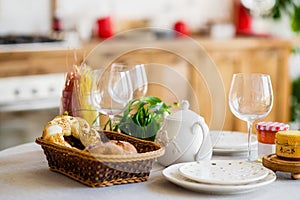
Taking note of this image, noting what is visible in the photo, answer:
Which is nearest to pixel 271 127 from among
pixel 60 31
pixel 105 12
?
pixel 60 31

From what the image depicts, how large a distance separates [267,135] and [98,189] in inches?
21.5

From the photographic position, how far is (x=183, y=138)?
5.19 feet

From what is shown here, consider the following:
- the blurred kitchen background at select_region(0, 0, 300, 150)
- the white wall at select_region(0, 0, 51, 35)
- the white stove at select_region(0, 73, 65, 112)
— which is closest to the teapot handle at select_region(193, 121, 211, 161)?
the blurred kitchen background at select_region(0, 0, 300, 150)

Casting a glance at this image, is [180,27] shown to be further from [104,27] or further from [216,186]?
[216,186]

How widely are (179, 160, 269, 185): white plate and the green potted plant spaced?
0.19 metres

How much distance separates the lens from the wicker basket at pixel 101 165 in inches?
54.5

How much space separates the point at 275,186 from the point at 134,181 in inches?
13.7

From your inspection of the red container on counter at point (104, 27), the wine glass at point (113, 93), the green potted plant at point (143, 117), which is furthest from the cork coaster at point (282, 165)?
the red container on counter at point (104, 27)

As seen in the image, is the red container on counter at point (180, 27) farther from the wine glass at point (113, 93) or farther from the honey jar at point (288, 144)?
the honey jar at point (288, 144)

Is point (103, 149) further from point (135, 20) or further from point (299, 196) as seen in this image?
point (135, 20)

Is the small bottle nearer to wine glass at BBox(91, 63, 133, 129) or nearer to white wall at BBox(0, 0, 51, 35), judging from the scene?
wine glass at BBox(91, 63, 133, 129)

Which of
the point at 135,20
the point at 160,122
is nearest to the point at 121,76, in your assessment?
the point at 160,122

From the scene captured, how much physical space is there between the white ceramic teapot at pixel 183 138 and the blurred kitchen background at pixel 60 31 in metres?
1.68

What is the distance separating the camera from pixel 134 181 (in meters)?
1.46
